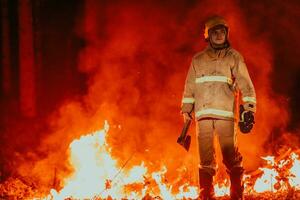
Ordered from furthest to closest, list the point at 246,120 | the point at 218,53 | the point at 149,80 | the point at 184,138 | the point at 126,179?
1. the point at 149,80
2. the point at 126,179
3. the point at 184,138
4. the point at 218,53
5. the point at 246,120

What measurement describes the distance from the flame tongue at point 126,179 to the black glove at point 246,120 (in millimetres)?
1474

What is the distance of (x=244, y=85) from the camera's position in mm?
6953

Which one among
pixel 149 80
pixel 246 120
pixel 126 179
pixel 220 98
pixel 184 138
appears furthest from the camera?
pixel 149 80

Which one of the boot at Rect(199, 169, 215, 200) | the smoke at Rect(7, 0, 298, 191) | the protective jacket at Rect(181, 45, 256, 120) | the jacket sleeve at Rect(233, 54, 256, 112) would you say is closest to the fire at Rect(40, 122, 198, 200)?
the smoke at Rect(7, 0, 298, 191)

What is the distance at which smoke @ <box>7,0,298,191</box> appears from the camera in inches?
398

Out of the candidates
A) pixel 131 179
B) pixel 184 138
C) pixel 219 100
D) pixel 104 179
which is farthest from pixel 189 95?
pixel 104 179

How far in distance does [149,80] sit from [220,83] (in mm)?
3963

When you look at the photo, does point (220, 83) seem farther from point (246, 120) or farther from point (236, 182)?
point (236, 182)

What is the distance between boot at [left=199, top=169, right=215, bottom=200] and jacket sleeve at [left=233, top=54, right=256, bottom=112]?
1098 mm

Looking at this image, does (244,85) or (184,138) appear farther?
(184,138)

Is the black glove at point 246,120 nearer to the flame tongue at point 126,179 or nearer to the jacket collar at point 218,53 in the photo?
the jacket collar at point 218,53

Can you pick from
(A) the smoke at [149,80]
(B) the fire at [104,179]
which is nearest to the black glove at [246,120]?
(B) the fire at [104,179]

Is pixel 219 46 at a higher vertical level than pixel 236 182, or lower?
higher

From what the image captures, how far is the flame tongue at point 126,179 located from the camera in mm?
8258
